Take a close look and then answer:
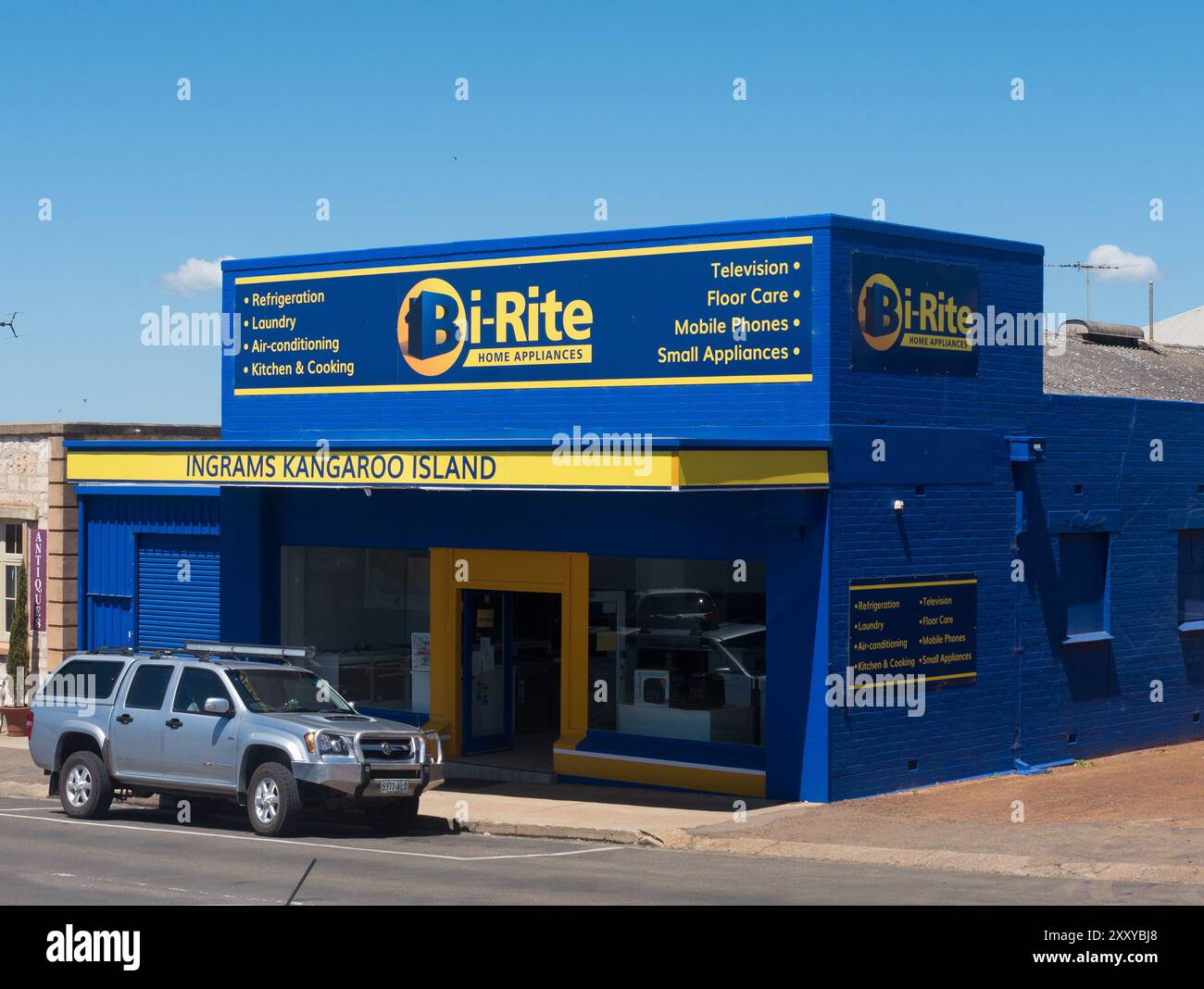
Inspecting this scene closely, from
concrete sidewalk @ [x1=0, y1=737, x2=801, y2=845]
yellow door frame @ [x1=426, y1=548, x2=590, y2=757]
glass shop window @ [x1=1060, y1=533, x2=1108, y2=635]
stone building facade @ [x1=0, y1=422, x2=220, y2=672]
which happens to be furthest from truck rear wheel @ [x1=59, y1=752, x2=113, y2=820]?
glass shop window @ [x1=1060, y1=533, x2=1108, y2=635]

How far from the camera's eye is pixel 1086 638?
23156 millimetres

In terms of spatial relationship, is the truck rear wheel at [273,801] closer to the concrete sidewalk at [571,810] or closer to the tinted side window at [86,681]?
the concrete sidewalk at [571,810]

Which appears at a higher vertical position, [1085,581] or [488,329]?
[488,329]

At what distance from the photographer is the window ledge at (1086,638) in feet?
74.9

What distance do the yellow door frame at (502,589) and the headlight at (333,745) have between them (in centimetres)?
451

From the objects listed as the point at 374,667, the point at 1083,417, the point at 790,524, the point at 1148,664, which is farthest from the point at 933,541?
the point at 374,667

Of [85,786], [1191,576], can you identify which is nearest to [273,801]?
[85,786]

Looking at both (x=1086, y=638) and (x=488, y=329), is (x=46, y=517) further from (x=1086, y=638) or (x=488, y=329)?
(x=1086, y=638)

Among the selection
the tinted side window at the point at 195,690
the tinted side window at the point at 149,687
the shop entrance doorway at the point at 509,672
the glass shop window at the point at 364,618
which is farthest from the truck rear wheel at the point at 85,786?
the shop entrance doorway at the point at 509,672

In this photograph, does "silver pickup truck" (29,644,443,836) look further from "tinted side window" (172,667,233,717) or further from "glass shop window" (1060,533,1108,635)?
"glass shop window" (1060,533,1108,635)

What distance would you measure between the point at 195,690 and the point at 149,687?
704 millimetres

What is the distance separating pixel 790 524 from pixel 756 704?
7.24 ft

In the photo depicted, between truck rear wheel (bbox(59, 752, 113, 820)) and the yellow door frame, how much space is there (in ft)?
16.1
